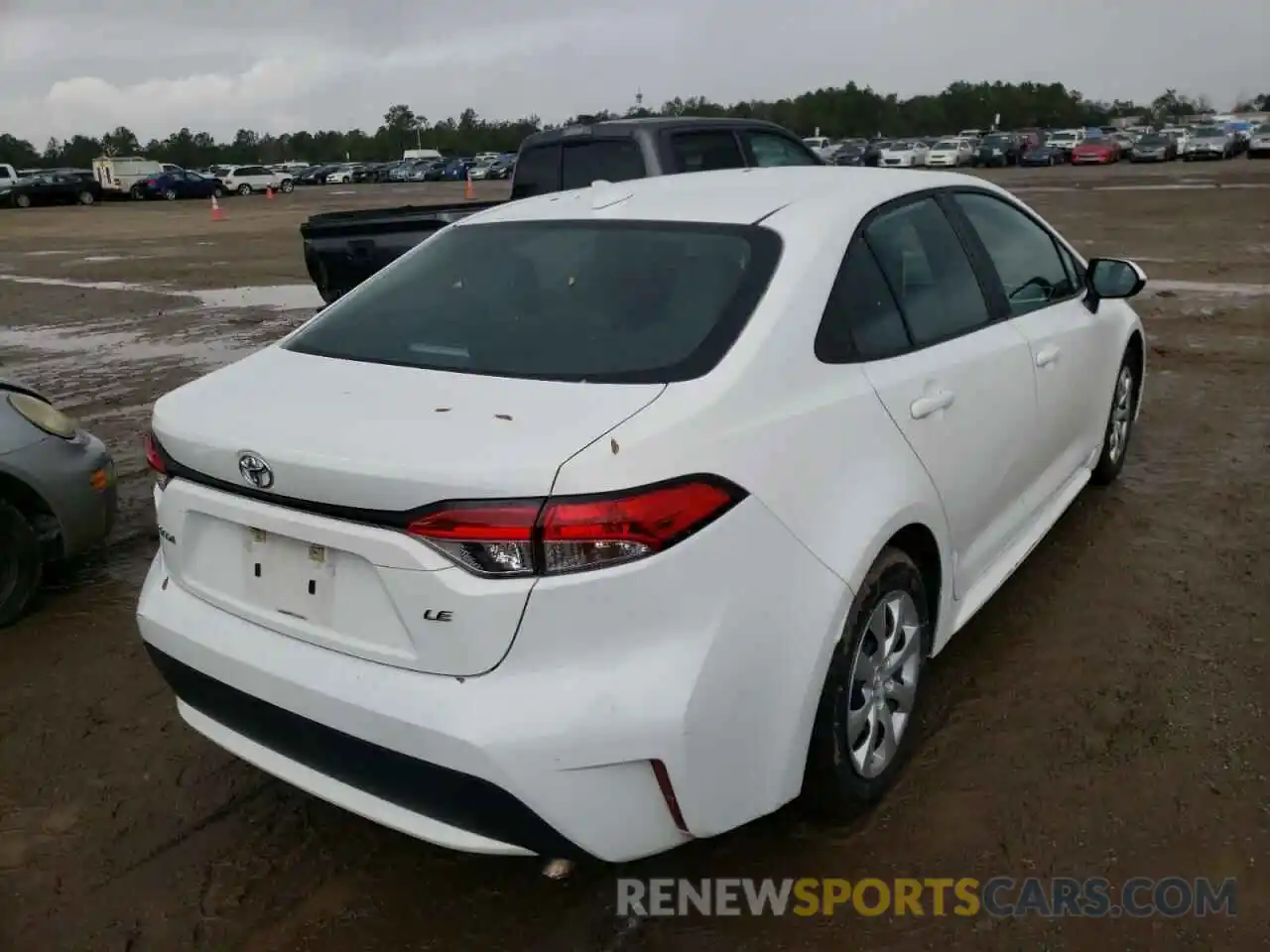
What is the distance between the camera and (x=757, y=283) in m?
2.73

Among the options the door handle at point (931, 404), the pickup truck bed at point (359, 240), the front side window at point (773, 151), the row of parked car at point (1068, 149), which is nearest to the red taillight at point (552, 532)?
the door handle at point (931, 404)

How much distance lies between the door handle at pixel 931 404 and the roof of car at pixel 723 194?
23.6 inches

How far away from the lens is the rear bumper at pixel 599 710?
2158mm

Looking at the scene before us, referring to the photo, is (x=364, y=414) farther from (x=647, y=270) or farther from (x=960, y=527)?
(x=960, y=527)

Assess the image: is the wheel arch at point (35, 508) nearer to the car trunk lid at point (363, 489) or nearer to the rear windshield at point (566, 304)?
the rear windshield at point (566, 304)

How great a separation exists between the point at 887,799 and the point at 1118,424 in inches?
121

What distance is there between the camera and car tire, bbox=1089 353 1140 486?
5.09m

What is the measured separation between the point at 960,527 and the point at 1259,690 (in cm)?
117

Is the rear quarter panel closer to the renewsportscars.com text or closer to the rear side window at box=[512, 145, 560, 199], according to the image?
the renewsportscars.com text

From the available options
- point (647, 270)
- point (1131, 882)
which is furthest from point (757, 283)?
point (1131, 882)

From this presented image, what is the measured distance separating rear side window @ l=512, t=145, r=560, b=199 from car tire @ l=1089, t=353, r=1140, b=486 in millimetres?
4676

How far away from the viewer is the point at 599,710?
2.16 m

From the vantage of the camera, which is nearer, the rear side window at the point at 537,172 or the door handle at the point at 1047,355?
the door handle at the point at 1047,355

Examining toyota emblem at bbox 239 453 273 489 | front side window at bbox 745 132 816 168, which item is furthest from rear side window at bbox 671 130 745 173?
toyota emblem at bbox 239 453 273 489
